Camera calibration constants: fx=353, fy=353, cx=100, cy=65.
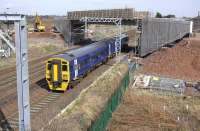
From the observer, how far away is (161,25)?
5469 cm

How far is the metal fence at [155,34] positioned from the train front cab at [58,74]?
2357cm

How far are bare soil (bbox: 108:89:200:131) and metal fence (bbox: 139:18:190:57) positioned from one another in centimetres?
2225

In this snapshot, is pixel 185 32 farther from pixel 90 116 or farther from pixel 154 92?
pixel 90 116

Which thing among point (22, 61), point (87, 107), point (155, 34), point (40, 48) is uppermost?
point (22, 61)

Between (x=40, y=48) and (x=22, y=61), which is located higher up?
(x=22, y=61)

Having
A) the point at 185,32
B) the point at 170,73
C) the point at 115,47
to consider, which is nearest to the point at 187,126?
the point at 170,73

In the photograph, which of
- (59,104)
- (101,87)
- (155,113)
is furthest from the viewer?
(101,87)

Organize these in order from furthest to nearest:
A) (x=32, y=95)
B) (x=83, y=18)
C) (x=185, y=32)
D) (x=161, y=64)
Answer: (x=185, y=32) < (x=83, y=18) < (x=161, y=64) < (x=32, y=95)

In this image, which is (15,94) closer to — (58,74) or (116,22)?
(58,74)

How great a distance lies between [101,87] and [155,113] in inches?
311

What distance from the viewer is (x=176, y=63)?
43.8 m

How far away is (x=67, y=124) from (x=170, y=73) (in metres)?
21.7

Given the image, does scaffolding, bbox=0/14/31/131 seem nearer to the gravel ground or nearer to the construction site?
the construction site

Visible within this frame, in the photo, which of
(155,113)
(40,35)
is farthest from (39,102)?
(40,35)
